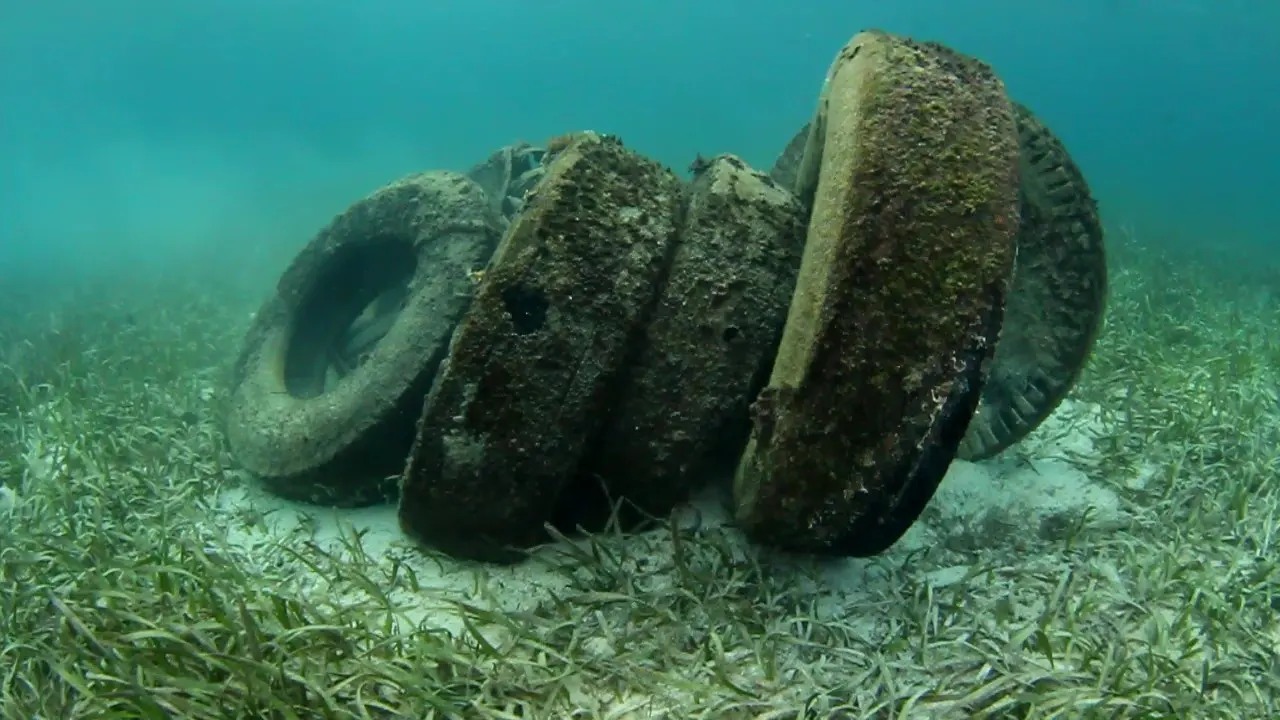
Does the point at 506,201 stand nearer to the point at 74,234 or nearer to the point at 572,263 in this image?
the point at 572,263

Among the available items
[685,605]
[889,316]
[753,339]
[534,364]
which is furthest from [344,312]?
[889,316]

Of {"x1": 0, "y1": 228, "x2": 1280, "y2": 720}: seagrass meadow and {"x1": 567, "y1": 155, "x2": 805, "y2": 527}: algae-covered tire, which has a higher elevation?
{"x1": 567, "y1": 155, "x2": 805, "y2": 527}: algae-covered tire

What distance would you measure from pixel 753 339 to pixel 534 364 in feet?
2.61

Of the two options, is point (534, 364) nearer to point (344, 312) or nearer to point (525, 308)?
point (525, 308)

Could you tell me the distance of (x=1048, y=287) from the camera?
3.72 metres

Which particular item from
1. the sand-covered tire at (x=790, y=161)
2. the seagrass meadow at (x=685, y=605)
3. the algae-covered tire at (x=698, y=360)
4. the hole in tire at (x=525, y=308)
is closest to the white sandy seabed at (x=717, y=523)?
the seagrass meadow at (x=685, y=605)

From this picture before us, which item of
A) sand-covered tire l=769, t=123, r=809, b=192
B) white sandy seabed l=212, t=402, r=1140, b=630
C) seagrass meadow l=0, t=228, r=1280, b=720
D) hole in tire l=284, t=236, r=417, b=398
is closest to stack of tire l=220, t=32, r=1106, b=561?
white sandy seabed l=212, t=402, r=1140, b=630

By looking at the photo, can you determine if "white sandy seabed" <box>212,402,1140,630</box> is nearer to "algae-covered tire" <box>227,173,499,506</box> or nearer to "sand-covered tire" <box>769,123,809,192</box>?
"algae-covered tire" <box>227,173,499,506</box>

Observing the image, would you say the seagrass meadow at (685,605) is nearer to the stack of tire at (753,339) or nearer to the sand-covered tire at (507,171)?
the stack of tire at (753,339)

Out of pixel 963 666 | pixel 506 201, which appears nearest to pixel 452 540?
pixel 963 666

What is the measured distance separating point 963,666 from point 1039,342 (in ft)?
5.69

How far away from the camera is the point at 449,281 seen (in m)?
4.28

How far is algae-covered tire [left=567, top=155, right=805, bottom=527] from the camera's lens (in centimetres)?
303

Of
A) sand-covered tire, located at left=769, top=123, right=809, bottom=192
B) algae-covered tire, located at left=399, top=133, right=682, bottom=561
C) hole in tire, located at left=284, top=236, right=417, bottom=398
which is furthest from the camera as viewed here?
hole in tire, located at left=284, top=236, right=417, bottom=398
